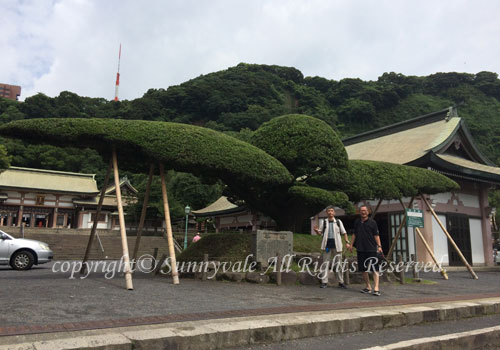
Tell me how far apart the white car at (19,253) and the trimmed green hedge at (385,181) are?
34.2 ft

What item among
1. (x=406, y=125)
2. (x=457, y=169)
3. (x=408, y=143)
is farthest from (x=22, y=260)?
(x=406, y=125)

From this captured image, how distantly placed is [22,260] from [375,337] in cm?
1205

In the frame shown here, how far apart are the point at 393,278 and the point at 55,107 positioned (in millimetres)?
67058

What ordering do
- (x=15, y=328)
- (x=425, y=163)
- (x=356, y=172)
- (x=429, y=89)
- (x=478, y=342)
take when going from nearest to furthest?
(x=15, y=328)
(x=478, y=342)
(x=356, y=172)
(x=425, y=163)
(x=429, y=89)

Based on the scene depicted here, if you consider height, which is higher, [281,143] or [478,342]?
[281,143]

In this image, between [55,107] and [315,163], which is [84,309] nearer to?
[315,163]

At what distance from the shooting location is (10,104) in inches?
2418

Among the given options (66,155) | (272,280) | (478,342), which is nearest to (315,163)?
(272,280)

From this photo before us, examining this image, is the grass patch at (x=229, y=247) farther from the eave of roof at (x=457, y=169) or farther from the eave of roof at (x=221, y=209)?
the eave of roof at (x=221, y=209)

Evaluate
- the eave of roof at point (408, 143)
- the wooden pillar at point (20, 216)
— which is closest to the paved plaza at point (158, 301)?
the eave of roof at point (408, 143)

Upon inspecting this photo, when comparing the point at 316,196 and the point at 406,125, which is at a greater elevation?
the point at 406,125

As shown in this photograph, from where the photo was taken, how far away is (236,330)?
4086mm

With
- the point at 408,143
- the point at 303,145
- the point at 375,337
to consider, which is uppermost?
the point at 408,143

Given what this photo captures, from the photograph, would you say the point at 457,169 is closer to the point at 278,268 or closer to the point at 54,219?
the point at 278,268
